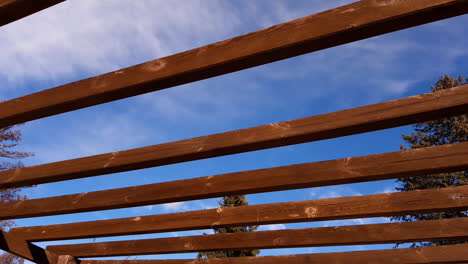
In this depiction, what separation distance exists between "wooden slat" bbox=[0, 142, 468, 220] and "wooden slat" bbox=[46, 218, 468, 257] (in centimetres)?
134

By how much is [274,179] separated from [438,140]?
898 inches

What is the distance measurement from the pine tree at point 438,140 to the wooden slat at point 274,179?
64.3 feet

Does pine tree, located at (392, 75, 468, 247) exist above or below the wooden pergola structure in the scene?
above

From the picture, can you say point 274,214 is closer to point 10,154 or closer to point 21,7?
point 21,7

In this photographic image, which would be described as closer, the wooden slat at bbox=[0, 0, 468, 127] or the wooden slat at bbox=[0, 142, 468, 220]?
the wooden slat at bbox=[0, 0, 468, 127]

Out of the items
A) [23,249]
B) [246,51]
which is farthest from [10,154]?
[246,51]

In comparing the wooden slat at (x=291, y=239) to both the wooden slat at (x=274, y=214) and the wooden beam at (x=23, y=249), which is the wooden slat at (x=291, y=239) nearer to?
the wooden beam at (x=23, y=249)

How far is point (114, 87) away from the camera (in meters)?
2.84

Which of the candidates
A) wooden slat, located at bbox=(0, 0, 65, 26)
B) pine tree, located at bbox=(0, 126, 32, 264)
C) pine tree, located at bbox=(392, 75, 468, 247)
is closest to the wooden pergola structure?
wooden slat, located at bbox=(0, 0, 65, 26)

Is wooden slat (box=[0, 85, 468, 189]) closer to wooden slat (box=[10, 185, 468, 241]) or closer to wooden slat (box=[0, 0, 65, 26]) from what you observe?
wooden slat (box=[10, 185, 468, 241])

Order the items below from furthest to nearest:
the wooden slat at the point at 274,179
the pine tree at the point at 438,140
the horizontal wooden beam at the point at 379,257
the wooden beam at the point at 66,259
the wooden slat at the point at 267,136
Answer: the pine tree at the point at 438,140, the wooden beam at the point at 66,259, the horizontal wooden beam at the point at 379,257, the wooden slat at the point at 274,179, the wooden slat at the point at 267,136

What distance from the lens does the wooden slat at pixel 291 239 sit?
4336mm

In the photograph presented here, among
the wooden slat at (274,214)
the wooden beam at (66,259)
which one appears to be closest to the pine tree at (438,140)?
the wooden slat at (274,214)

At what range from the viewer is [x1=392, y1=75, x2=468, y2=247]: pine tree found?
20672 mm
